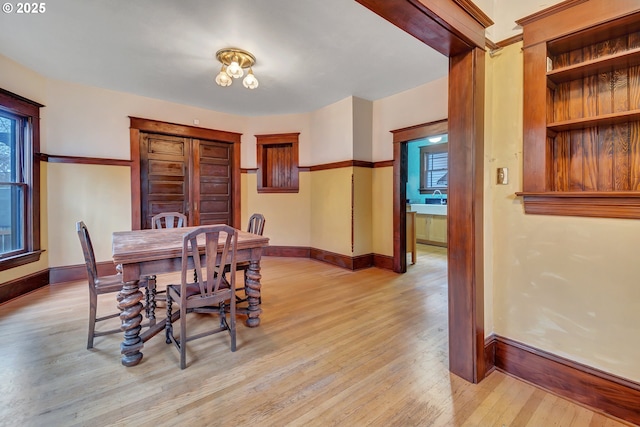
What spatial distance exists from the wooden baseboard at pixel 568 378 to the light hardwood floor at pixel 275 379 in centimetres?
7

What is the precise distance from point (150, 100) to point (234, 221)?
2.39 meters

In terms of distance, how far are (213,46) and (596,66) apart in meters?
3.07

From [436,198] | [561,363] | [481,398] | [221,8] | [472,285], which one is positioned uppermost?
[221,8]

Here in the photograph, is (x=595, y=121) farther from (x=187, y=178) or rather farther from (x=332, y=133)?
(x=187, y=178)

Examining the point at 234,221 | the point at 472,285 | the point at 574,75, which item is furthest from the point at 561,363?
the point at 234,221

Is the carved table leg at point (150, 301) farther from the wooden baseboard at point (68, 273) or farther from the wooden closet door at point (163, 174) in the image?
the wooden closet door at point (163, 174)

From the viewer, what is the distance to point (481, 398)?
166 cm

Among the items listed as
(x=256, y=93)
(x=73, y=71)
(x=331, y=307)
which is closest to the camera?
(x=331, y=307)

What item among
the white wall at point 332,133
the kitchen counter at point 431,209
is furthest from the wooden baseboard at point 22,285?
the kitchen counter at point 431,209

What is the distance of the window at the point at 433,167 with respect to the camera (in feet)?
22.5

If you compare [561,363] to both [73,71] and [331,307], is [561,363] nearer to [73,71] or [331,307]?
[331,307]

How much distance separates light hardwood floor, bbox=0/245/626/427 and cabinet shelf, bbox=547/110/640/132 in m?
1.59

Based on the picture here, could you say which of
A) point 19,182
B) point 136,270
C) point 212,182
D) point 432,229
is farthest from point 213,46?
point 432,229

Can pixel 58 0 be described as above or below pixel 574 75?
above
